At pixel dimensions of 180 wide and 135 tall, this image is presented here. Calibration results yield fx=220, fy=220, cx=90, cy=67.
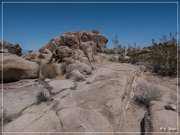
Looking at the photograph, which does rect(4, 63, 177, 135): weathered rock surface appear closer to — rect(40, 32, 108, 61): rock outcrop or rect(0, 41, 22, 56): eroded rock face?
rect(0, 41, 22, 56): eroded rock face

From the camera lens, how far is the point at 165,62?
10297 mm

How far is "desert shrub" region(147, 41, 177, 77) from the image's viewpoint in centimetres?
977

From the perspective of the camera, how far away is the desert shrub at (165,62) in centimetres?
977

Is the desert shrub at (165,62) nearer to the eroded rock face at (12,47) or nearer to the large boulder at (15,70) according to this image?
the large boulder at (15,70)

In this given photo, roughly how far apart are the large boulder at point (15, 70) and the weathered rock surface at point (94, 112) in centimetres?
116

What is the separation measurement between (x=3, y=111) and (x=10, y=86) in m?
2.05

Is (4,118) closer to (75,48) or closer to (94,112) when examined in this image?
(94,112)

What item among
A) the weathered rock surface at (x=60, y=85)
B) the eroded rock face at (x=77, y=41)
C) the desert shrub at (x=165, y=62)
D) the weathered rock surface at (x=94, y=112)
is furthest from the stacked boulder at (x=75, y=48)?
the desert shrub at (x=165, y=62)

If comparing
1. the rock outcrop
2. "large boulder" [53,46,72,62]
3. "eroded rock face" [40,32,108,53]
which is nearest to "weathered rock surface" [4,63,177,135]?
"large boulder" [53,46,72,62]

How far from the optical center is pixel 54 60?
1371 cm

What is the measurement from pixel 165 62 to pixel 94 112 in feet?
23.3

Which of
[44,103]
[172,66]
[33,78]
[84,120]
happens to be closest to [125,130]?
[84,120]

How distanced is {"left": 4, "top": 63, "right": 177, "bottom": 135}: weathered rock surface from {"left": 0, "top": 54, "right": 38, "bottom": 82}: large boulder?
1.16 m

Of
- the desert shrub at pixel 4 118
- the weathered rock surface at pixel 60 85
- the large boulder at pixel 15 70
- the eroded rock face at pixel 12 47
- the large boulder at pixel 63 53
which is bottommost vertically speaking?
the desert shrub at pixel 4 118
